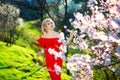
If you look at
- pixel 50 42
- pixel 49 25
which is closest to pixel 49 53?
pixel 50 42

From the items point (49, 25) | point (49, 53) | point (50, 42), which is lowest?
point (49, 53)

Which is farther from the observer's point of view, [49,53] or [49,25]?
[49,53]

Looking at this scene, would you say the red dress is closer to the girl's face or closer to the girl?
the girl

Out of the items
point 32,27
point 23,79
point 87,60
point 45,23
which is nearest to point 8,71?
point 23,79

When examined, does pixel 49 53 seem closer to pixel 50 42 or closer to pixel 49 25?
pixel 50 42

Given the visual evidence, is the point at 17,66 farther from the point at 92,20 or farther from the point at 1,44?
the point at 92,20

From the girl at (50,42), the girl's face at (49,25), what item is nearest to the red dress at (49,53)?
the girl at (50,42)

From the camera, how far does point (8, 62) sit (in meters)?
25.9

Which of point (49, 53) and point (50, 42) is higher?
point (50, 42)

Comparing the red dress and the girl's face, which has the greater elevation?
the girl's face

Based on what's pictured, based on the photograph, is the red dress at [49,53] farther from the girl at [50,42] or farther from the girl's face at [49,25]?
the girl's face at [49,25]

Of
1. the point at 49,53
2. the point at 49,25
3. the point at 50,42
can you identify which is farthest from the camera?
Result: the point at 50,42

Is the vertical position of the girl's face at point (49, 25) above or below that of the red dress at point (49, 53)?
above

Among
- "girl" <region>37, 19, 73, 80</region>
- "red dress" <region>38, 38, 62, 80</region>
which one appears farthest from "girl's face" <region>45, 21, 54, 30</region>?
"red dress" <region>38, 38, 62, 80</region>
